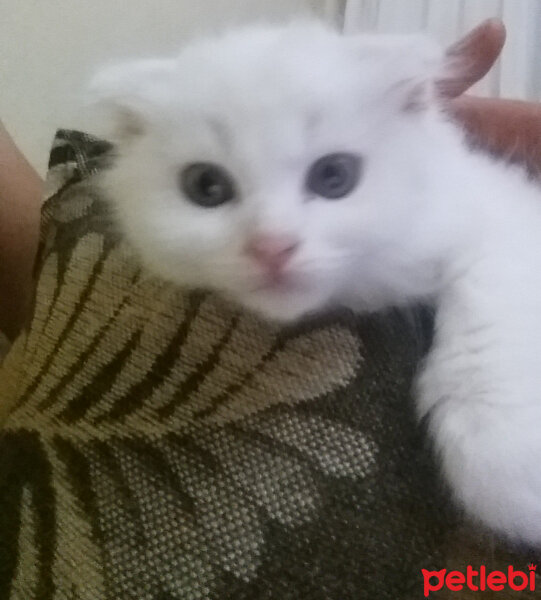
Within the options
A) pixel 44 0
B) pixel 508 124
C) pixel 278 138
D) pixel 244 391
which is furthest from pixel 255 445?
pixel 44 0

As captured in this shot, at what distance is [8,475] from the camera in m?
0.66

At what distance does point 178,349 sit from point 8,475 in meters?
0.21

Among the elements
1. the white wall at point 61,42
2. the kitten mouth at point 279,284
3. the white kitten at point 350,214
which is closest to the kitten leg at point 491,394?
the white kitten at point 350,214

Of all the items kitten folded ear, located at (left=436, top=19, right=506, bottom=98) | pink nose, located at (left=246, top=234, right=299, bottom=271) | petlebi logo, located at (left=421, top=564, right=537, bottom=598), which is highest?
kitten folded ear, located at (left=436, top=19, right=506, bottom=98)

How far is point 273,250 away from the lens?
0.53 m

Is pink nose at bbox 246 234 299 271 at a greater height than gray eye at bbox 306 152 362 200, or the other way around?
gray eye at bbox 306 152 362 200

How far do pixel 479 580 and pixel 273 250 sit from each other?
28 cm

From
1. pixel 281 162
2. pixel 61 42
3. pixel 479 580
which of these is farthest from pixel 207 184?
pixel 61 42

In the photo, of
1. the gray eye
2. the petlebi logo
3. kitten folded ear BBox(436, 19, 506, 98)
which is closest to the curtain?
kitten folded ear BBox(436, 19, 506, 98)

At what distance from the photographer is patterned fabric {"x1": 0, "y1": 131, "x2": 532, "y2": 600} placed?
1.68ft

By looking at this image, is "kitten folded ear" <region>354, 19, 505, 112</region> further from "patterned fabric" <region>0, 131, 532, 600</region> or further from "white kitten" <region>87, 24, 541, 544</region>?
"patterned fabric" <region>0, 131, 532, 600</region>

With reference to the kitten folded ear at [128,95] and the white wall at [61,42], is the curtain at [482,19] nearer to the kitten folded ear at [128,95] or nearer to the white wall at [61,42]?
the white wall at [61,42]

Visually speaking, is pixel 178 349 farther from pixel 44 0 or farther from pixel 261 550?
pixel 44 0

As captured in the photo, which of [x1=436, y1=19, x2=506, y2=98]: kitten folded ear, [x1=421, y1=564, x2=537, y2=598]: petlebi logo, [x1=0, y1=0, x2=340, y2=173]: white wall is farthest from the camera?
[x1=0, y1=0, x2=340, y2=173]: white wall
